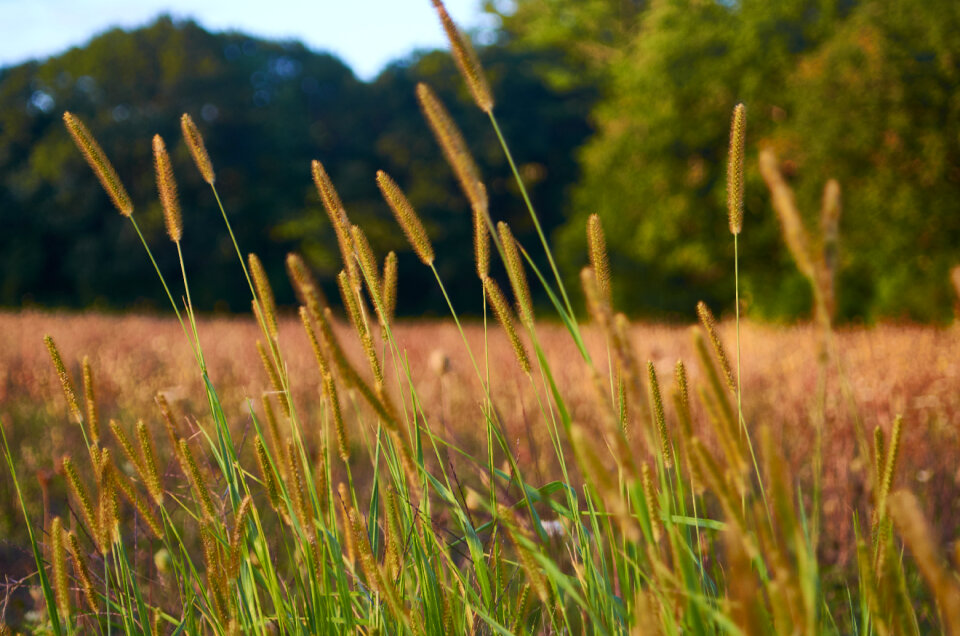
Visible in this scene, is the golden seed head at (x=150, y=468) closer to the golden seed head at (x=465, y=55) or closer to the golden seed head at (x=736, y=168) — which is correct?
the golden seed head at (x=465, y=55)

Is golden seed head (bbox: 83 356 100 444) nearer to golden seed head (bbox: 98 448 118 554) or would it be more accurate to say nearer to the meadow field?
golden seed head (bbox: 98 448 118 554)

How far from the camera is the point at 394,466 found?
122cm

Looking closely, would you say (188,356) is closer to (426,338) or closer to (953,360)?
(426,338)

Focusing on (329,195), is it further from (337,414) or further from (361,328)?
(337,414)

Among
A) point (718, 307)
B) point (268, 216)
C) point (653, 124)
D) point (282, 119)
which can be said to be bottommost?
point (718, 307)

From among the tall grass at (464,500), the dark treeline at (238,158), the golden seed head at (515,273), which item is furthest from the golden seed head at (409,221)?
the dark treeline at (238,158)

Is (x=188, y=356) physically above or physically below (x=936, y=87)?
below

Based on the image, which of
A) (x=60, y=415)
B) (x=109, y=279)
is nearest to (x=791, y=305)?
(x=60, y=415)

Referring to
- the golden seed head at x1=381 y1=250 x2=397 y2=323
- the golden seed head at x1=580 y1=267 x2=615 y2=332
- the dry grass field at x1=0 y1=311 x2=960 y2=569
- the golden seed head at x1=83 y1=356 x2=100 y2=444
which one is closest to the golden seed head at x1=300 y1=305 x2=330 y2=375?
the golden seed head at x1=381 y1=250 x2=397 y2=323

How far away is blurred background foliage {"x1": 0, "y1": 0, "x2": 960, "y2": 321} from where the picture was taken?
14734mm

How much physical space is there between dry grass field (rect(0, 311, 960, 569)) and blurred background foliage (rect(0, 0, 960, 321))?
8.46m

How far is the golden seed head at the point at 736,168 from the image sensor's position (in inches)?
38.6

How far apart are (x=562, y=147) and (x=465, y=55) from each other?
1167 inches

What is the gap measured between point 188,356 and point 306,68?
83.4ft
